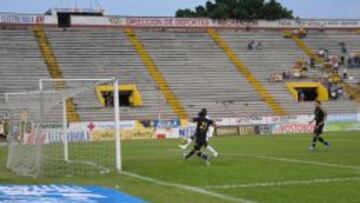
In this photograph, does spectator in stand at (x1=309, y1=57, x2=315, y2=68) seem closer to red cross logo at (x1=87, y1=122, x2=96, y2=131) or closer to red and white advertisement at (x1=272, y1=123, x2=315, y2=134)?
red and white advertisement at (x1=272, y1=123, x2=315, y2=134)

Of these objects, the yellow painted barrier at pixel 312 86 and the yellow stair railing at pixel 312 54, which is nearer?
the yellow painted barrier at pixel 312 86

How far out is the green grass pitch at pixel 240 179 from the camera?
1448 centimetres

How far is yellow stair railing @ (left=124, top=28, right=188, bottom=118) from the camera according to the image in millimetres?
56656

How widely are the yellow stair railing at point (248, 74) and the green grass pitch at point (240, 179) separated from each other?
108 feet

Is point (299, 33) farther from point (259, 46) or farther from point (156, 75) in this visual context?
point (156, 75)

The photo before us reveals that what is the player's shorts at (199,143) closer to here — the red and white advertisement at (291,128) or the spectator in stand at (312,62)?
the red and white advertisement at (291,128)

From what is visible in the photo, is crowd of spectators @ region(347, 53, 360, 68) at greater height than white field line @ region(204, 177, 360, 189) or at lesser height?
greater

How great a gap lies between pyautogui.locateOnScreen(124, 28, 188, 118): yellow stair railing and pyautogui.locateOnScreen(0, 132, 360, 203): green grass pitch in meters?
30.2

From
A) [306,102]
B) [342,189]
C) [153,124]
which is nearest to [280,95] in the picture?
[306,102]

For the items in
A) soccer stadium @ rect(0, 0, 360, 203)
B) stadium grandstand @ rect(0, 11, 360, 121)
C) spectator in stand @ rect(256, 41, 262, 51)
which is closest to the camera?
soccer stadium @ rect(0, 0, 360, 203)

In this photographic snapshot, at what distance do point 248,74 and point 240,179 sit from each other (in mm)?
47091

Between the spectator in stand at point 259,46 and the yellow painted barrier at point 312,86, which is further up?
the spectator in stand at point 259,46

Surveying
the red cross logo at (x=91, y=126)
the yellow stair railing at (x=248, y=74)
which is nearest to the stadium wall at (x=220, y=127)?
the red cross logo at (x=91, y=126)

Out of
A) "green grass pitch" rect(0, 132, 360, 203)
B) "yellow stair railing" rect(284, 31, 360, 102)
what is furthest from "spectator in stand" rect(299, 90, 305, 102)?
"green grass pitch" rect(0, 132, 360, 203)
